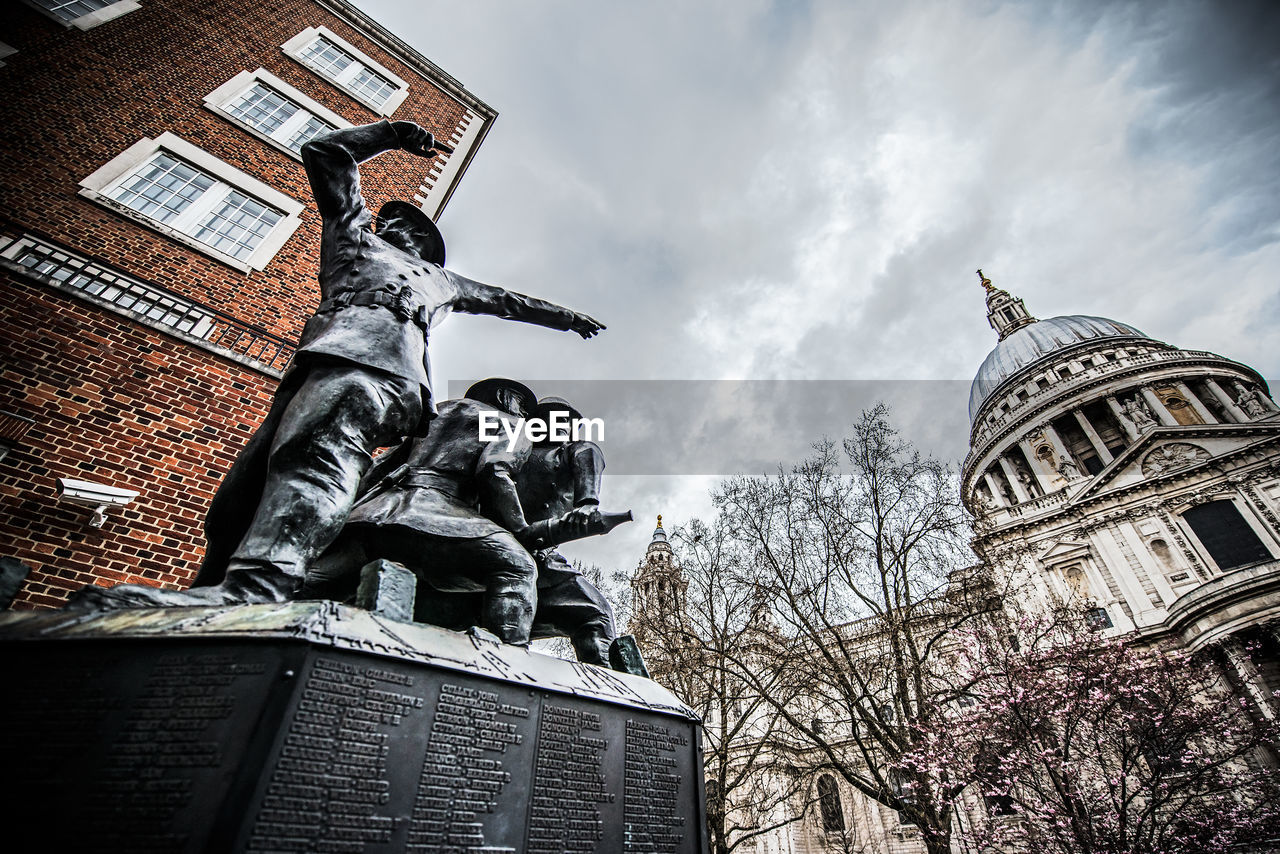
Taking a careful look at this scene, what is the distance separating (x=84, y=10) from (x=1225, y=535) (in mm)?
43416

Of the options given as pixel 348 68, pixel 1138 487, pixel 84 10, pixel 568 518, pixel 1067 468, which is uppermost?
pixel 1067 468

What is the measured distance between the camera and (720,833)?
12375 millimetres

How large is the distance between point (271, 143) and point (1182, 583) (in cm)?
3855

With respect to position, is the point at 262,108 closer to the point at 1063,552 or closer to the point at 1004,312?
the point at 1063,552

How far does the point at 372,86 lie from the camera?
13.7m

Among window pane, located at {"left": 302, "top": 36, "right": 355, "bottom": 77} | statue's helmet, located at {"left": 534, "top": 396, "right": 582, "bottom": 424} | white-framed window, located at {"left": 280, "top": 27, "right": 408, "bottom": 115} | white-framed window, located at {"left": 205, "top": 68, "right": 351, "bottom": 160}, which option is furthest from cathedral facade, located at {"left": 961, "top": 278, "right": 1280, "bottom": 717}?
window pane, located at {"left": 302, "top": 36, "right": 355, "bottom": 77}

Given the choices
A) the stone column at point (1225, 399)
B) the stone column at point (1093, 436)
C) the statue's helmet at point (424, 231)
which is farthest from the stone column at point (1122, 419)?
the statue's helmet at point (424, 231)

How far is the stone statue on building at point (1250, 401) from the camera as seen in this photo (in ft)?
117

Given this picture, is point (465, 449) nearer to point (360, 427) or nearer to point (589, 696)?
point (360, 427)

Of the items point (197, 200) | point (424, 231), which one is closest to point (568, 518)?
point (424, 231)

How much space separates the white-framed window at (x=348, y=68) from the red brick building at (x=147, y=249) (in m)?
0.09

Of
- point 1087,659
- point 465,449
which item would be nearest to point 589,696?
point 465,449

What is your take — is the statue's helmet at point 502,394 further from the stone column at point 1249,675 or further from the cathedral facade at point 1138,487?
the stone column at point 1249,675

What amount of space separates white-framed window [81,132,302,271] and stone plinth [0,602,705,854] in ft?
29.9
